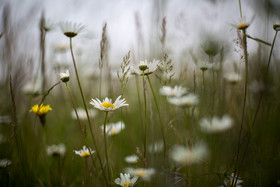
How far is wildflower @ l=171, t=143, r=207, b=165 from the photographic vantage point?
0.91m

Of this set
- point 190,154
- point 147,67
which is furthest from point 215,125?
point 147,67

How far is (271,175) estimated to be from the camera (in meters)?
1.05

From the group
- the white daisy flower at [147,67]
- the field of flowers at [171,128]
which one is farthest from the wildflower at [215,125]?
the white daisy flower at [147,67]

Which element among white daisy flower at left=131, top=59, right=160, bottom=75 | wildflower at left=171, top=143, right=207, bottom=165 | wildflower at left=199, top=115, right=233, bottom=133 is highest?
white daisy flower at left=131, top=59, right=160, bottom=75

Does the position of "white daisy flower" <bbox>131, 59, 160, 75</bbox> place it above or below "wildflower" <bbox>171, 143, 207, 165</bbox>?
above

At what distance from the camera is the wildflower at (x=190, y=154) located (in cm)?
91

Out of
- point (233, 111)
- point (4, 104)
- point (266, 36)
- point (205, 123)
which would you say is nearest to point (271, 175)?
point (205, 123)

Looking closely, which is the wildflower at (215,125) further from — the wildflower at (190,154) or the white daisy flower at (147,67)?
the white daisy flower at (147,67)

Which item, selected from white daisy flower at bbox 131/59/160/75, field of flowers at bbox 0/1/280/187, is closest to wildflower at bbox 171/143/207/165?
field of flowers at bbox 0/1/280/187

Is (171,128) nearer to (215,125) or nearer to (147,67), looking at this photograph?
(215,125)

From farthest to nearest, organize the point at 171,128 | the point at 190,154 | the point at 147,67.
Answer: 1. the point at 171,128
2. the point at 147,67
3. the point at 190,154

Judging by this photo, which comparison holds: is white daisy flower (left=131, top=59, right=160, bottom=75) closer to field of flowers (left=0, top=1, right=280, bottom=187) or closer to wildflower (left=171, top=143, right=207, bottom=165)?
field of flowers (left=0, top=1, right=280, bottom=187)

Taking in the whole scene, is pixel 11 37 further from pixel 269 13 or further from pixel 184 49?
pixel 269 13

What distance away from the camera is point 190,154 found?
0.90 meters
